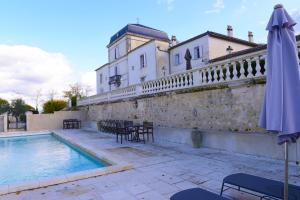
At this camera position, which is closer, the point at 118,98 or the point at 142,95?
the point at 142,95

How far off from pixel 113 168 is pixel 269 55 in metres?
4.58

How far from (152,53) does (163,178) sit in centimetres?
1821

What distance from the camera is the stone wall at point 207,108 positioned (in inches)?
293

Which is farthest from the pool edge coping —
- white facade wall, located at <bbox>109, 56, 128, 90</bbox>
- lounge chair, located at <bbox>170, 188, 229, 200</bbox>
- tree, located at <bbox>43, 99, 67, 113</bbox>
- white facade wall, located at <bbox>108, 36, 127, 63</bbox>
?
tree, located at <bbox>43, 99, 67, 113</bbox>

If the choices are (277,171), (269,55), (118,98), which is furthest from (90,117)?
(269,55)

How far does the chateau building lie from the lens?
19219 mm

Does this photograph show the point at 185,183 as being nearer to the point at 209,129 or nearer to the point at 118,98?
the point at 209,129

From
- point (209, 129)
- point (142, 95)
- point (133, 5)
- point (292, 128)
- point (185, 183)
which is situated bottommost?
point (185, 183)

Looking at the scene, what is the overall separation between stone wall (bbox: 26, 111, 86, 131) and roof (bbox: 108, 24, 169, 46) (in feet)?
39.4

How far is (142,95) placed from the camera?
43.7 feet

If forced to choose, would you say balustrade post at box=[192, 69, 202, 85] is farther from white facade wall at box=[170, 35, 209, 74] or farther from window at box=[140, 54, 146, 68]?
window at box=[140, 54, 146, 68]

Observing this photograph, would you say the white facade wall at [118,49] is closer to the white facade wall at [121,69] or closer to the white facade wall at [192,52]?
the white facade wall at [121,69]

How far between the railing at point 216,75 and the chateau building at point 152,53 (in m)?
1.62

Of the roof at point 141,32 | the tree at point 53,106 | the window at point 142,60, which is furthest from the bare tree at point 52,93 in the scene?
the window at point 142,60
